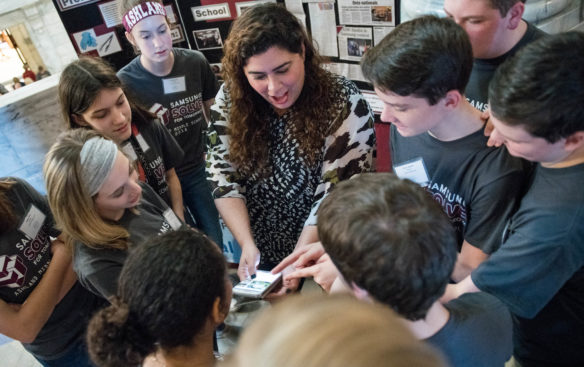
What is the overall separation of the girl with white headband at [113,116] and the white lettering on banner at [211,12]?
1556 millimetres

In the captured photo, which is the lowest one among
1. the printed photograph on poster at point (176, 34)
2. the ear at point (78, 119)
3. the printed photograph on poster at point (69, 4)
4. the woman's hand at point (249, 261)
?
the woman's hand at point (249, 261)

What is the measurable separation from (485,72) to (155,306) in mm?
1489

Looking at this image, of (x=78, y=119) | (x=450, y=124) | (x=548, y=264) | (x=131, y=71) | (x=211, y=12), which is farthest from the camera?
(x=211, y=12)

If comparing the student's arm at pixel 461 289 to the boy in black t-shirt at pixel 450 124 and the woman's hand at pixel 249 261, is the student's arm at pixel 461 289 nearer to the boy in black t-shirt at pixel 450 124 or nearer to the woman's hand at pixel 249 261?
the boy in black t-shirt at pixel 450 124

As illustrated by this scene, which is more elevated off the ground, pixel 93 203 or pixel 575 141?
pixel 575 141

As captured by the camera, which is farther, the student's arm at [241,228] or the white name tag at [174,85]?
the white name tag at [174,85]

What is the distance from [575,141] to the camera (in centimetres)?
94

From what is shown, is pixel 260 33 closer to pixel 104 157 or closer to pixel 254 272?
pixel 104 157

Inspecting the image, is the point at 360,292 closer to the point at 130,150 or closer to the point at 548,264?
the point at 548,264

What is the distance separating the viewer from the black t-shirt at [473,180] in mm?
1135

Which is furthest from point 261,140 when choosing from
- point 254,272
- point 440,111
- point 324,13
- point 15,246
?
point 324,13

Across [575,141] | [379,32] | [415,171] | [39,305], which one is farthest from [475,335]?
[379,32]

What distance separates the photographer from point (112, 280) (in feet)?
4.16

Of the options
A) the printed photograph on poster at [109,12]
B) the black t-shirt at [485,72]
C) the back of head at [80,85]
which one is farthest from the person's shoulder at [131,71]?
the black t-shirt at [485,72]
